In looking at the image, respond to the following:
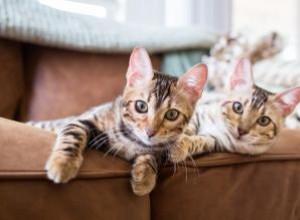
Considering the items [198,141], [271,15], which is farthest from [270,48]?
[198,141]

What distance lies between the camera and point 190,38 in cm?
177

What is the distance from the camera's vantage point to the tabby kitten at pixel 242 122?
3.40 feet

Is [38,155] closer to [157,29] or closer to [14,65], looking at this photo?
[14,65]

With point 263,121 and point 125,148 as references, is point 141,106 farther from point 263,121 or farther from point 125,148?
point 263,121

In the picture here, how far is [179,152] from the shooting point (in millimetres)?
977

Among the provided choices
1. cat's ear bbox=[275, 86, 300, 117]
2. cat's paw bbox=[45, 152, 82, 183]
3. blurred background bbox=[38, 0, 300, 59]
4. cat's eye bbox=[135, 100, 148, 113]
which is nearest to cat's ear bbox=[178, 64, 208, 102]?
cat's eye bbox=[135, 100, 148, 113]

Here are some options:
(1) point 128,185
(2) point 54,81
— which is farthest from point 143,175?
(2) point 54,81

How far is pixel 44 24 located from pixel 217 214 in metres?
0.92

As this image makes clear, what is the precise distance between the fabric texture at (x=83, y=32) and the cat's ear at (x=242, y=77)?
606mm

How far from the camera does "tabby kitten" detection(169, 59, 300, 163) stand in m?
1.04

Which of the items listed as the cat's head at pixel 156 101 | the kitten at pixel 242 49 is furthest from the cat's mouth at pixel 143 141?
the kitten at pixel 242 49

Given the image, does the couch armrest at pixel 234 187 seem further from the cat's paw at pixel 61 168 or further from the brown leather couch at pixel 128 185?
the cat's paw at pixel 61 168

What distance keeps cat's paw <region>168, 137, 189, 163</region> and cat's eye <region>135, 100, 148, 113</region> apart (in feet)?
0.37

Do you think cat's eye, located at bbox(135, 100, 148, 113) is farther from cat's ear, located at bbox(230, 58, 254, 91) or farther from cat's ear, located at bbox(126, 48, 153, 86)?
cat's ear, located at bbox(230, 58, 254, 91)
